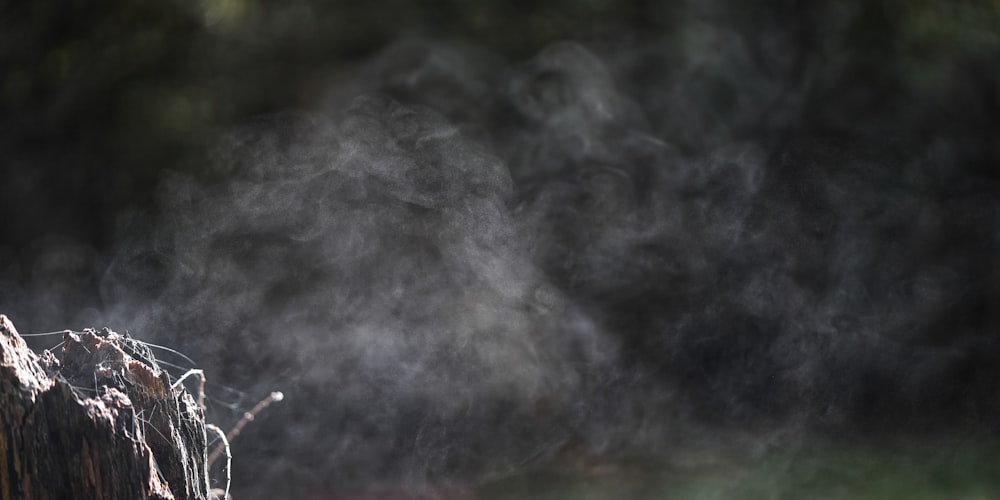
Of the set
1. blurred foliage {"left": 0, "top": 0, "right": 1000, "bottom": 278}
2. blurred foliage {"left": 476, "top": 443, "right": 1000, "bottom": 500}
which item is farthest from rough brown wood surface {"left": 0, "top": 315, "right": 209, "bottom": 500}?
blurred foliage {"left": 0, "top": 0, "right": 1000, "bottom": 278}

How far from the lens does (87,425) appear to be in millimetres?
1078

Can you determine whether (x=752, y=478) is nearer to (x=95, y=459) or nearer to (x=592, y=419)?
(x=592, y=419)

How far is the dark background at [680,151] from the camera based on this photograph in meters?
2.95

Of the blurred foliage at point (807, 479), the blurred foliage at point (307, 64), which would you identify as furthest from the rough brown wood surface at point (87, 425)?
the blurred foliage at point (307, 64)

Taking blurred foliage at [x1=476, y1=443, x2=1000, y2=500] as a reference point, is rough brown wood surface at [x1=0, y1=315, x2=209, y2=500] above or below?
above

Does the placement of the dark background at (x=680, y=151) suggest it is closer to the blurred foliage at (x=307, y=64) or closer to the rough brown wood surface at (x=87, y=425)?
the blurred foliage at (x=307, y=64)

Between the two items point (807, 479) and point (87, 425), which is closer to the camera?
point (87, 425)

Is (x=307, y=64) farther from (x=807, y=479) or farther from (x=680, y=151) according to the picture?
(x=807, y=479)

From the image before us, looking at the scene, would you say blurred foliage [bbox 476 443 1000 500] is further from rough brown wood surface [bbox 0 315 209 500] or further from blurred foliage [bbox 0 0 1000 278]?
rough brown wood surface [bbox 0 315 209 500]

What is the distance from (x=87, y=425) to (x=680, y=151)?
228 centimetres

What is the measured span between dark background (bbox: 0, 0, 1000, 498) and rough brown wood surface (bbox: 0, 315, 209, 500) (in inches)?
67.7

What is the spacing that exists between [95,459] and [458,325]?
1.93m

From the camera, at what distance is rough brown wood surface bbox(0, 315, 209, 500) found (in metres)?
1.05

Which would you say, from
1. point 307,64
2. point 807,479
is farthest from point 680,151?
point 307,64
